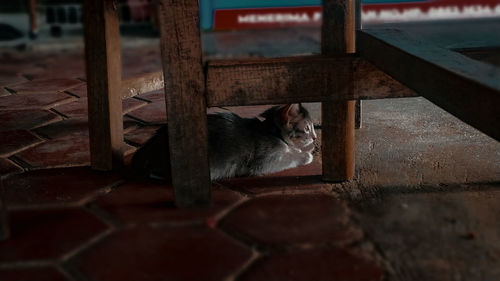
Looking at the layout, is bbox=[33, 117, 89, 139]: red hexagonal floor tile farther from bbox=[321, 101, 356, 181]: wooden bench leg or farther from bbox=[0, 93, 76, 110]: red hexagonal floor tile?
bbox=[321, 101, 356, 181]: wooden bench leg

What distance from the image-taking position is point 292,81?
1.97 meters

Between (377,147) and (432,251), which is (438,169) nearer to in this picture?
(377,147)

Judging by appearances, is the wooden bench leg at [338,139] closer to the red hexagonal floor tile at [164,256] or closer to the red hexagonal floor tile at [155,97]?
the red hexagonal floor tile at [164,256]

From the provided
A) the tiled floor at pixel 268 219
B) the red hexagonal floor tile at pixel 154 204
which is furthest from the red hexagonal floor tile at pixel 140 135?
the red hexagonal floor tile at pixel 154 204

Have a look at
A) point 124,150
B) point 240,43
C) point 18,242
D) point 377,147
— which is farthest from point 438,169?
point 240,43

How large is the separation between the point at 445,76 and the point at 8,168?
6.10ft

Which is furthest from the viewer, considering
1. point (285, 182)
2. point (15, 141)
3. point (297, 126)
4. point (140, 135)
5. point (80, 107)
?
point (80, 107)

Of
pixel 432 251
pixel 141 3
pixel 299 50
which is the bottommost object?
pixel 432 251

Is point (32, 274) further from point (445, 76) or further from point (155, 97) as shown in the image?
point (155, 97)

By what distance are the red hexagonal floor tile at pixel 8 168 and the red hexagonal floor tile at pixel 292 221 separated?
3.44 ft

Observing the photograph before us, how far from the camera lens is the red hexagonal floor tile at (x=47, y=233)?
66.9 inches

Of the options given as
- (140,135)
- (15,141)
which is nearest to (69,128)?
(15,141)

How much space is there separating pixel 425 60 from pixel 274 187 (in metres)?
0.87

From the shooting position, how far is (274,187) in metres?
2.23
